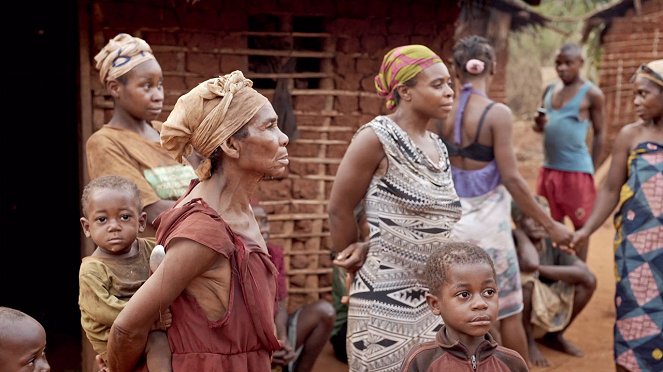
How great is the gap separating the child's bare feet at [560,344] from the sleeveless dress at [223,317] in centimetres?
445

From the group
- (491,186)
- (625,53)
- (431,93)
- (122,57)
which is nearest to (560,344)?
(491,186)

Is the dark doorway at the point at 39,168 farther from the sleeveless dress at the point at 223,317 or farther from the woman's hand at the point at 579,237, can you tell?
the sleeveless dress at the point at 223,317

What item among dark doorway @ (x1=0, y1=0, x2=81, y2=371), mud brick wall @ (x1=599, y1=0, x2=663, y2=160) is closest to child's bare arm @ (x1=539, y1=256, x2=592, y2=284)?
dark doorway @ (x1=0, y1=0, x2=81, y2=371)

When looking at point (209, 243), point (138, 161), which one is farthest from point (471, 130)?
point (209, 243)

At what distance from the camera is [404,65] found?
3561 mm

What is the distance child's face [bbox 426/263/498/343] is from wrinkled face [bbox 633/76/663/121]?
2.12 meters

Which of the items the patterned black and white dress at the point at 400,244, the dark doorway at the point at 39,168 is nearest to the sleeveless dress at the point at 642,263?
the patterned black and white dress at the point at 400,244

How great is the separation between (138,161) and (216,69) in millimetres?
2071

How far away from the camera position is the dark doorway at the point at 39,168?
22.2ft

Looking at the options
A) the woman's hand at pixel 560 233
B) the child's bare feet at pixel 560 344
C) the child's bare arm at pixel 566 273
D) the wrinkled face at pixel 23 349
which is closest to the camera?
the wrinkled face at pixel 23 349

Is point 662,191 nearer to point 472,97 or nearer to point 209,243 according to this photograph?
point 472,97

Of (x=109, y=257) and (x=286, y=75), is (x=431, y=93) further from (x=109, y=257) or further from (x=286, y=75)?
(x=286, y=75)

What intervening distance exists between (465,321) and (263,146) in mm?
896

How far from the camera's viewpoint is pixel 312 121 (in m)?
5.98
